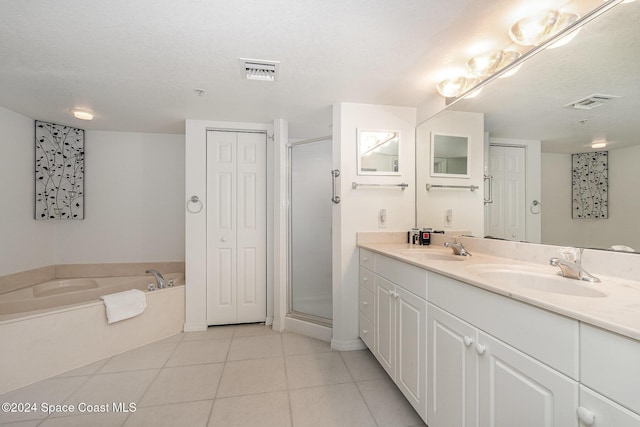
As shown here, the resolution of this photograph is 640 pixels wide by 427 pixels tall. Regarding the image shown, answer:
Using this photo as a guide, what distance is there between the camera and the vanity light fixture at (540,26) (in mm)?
1191

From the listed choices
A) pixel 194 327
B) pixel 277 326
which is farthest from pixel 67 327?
pixel 277 326

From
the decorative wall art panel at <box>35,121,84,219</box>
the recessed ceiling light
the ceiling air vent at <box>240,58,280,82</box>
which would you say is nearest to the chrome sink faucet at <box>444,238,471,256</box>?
the ceiling air vent at <box>240,58,280,82</box>

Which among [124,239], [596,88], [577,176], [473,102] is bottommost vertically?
[124,239]

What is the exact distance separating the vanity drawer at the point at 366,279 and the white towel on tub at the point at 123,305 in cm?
195

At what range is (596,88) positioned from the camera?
1097 millimetres

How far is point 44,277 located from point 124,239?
77cm

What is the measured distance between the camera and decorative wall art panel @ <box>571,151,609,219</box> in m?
1.11

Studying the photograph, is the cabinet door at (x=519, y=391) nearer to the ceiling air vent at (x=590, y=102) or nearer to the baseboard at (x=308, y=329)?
the ceiling air vent at (x=590, y=102)

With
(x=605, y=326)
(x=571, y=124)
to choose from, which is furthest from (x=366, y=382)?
(x=571, y=124)

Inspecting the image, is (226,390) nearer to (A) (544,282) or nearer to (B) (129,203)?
(A) (544,282)

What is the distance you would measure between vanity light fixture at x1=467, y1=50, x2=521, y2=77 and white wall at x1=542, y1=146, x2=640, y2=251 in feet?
1.95

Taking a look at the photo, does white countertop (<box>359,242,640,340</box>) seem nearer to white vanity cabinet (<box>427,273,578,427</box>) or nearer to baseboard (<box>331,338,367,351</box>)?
white vanity cabinet (<box>427,273,578,427</box>)

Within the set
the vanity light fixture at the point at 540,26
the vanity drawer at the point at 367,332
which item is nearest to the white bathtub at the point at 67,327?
the vanity drawer at the point at 367,332

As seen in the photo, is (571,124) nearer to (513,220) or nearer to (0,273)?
(513,220)
